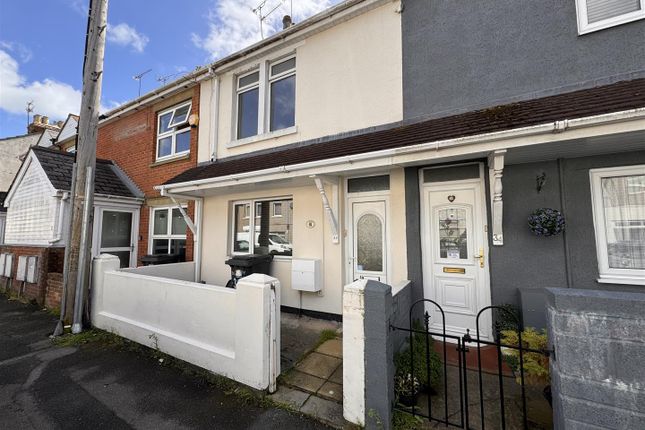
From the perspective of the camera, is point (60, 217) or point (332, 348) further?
point (60, 217)

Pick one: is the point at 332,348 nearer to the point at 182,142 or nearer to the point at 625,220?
the point at 625,220

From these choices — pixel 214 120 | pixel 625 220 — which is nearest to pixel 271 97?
pixel 214 120

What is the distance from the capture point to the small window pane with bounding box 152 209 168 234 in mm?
8070

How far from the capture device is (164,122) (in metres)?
8.56

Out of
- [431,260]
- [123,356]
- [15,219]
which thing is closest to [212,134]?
[123,356]

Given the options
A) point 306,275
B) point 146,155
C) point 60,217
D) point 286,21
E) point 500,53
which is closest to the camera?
point 500,53

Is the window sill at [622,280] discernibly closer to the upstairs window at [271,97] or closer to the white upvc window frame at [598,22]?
the white upvc window frame at [598,22]

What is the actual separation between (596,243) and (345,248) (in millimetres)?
3462

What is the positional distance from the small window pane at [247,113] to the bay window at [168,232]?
2.95 metres

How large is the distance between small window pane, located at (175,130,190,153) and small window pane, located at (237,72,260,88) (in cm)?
213

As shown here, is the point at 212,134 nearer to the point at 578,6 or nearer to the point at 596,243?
the point at 578,6

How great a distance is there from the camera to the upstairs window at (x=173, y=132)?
8.02 meters

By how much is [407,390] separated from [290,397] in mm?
1219

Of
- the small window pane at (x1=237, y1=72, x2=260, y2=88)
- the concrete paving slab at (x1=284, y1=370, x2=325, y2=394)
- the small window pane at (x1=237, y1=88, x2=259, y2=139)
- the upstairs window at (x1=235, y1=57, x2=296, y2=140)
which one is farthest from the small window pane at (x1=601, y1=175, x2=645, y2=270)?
the small window pane at (x1=237, y1=72, x2=260, y2=88)
